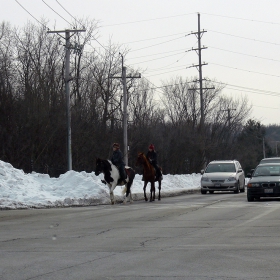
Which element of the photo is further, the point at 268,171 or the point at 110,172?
the point at 268,171

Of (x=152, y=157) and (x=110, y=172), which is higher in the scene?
(x=152, y=157)

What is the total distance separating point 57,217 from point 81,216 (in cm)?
79

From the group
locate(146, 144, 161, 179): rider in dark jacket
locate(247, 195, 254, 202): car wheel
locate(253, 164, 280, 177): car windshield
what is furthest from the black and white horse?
locate(253, 164, 280, 177): car windshield

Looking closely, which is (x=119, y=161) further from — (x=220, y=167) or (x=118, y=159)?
(x=220, y=167)

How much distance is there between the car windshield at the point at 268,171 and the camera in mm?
29000

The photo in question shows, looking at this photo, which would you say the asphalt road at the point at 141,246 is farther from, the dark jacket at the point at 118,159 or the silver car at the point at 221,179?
the silver car at the point at 221,179

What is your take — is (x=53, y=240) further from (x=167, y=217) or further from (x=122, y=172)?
(x=122, y=172)

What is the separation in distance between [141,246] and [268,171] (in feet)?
56.8

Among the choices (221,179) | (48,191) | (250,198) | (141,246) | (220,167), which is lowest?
(141,246)

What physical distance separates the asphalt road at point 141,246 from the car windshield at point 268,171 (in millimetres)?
8149

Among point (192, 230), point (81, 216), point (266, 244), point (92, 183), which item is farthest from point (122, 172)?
point (266, 244)

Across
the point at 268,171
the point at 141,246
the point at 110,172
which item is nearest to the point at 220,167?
the point at 268,171

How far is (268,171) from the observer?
95.6ft

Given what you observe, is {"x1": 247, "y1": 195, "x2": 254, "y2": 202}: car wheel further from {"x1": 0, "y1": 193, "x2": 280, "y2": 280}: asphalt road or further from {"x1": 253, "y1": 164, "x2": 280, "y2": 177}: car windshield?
{"x1": 0, "y1": 193, "x2": 280, "y2": 280}: asphalt road
